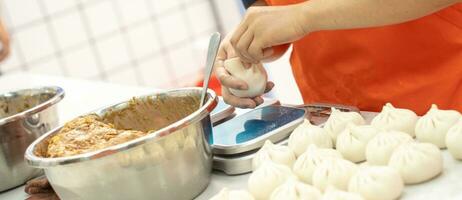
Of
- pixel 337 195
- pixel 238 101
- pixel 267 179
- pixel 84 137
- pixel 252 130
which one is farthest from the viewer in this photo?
pixel 238 101

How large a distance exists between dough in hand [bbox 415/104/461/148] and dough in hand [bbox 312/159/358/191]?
0.13 meters

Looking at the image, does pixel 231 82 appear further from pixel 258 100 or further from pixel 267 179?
pixel 267 179

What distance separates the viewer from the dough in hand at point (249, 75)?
1147 mm

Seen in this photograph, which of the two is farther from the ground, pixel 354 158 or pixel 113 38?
pixel 354 158

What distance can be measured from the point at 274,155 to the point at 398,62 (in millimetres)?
464

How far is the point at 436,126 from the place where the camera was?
87 cm

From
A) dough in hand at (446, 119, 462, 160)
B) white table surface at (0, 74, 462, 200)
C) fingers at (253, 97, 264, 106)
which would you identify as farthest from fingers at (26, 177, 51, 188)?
dough in hand at (446, 119, 462, 160)

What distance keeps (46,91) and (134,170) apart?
52 centimetres

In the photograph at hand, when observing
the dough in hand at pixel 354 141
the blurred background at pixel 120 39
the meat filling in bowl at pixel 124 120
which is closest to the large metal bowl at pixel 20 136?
the meat filling in bowl at pixel 124 120

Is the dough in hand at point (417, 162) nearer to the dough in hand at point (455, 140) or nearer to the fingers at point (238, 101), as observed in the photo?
the dough in hand at point (455, 140)

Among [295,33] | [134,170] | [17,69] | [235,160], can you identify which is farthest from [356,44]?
[17,69]

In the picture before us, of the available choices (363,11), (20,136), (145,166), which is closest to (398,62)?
(363,11)

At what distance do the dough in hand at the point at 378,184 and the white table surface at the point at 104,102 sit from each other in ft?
0.08

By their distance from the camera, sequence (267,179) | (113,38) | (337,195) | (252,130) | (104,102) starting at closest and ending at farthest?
(337,195) → (267,179) → (252,130) → (104,102) → (113,38)
